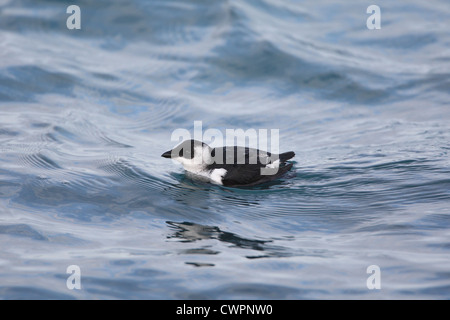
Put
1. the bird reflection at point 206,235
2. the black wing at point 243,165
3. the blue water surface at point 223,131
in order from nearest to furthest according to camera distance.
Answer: the blue water surface at point 223,131
the bird reflection at point 206,235
the black wing at point 243,165

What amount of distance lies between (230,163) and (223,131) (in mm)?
2271

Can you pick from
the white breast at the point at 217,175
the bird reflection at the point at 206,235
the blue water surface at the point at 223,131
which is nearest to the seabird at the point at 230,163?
the white breast at the point at 217,175

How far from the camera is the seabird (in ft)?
23.9

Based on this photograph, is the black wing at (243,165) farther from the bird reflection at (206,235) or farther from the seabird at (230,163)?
the bird reflection at (206,235)

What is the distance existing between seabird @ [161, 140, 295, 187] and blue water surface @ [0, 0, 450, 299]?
15 cm

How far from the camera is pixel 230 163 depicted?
291 inches

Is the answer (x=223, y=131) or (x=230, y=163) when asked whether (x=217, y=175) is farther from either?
(x=223, y=131)

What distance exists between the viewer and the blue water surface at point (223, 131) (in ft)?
17.3

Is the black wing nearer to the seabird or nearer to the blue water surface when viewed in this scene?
the seabird

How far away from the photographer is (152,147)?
8.95 metres

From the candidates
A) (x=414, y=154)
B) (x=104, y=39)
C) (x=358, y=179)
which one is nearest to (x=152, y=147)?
(x=358, y=179)

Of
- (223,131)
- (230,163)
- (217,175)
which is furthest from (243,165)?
(223,131)

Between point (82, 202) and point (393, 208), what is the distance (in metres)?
3.31

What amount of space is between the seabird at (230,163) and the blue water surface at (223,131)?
145 millimetres
